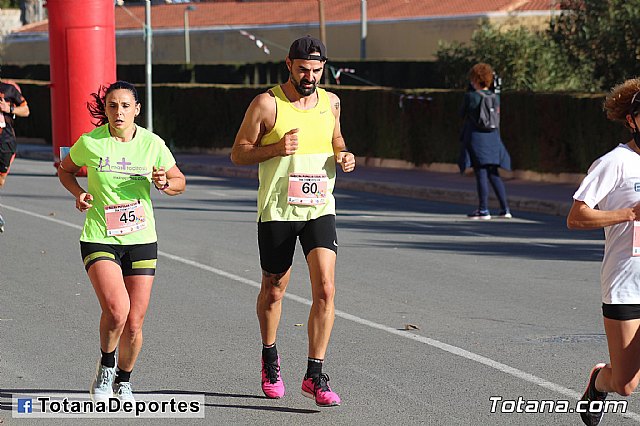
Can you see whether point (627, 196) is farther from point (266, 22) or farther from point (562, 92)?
point (266, 22)

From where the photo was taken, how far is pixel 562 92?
23.3 metres

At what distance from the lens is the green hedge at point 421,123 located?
22.7 m

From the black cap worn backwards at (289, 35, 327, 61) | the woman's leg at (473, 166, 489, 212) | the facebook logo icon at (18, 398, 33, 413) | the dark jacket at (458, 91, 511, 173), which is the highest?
the black cap worn backwards at (289, 35, 327, 61)

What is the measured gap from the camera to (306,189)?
23.2 ft

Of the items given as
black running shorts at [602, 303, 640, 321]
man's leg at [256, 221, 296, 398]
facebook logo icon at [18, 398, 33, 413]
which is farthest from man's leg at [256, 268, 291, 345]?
black running shorts at [602, 303, 640, 321]

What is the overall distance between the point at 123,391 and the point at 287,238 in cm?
117

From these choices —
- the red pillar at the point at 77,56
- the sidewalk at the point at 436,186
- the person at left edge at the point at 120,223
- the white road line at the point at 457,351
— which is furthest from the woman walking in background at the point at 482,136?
the person at left edge at the point at 120,223

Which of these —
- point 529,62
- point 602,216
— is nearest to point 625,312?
point 602,216

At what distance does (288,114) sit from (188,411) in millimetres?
1638

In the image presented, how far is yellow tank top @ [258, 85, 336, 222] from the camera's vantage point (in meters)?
7.10

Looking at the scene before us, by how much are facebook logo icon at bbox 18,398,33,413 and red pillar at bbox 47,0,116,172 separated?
1772 cm

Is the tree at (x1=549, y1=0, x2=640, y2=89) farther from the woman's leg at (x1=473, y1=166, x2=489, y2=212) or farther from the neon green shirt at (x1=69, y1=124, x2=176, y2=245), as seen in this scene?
the neon green shirt at (x1=69, y1=124, x2=176, y2=245)

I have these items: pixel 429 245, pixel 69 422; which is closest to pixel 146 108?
pixel 429 245

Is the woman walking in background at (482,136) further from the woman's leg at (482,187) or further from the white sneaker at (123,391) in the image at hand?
the white sneaker at (123,391)
